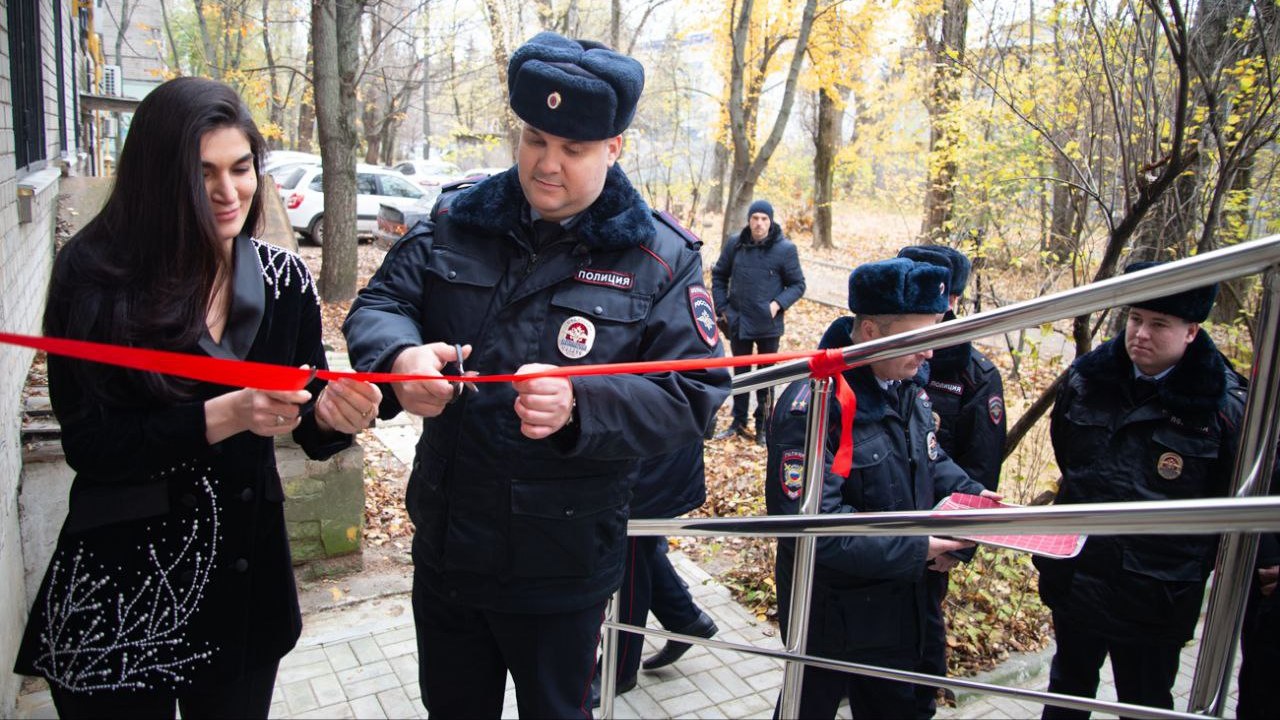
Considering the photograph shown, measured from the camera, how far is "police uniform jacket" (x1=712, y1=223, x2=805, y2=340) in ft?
25.5

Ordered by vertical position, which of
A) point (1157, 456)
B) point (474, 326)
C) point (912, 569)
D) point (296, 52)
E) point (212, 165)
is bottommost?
point (912, 569)

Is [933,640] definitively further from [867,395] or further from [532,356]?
[532,356]

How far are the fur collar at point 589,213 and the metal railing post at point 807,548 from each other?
0.65 meters

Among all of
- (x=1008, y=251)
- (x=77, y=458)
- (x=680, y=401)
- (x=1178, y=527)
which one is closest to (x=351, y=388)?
(x=77, y=458)

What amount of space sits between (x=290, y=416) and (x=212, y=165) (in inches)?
22.2

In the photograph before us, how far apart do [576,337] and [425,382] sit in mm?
369

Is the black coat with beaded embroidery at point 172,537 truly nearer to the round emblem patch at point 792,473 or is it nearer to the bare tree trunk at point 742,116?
the round emblem patch at point 792,473

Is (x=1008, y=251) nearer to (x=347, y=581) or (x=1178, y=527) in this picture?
(x=347, y=581)

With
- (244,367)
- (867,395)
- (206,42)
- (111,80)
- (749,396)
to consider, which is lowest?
(749,396)

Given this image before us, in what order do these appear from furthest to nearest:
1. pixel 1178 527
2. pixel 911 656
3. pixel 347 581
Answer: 1. pixel 347 581
2. pixel 911 656
3. pixel 1178 527

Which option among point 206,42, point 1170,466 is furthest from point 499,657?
point 206,42

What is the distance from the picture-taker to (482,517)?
2.00 metres

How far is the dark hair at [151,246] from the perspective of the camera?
1822 millimetres

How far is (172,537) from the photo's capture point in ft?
6.37
